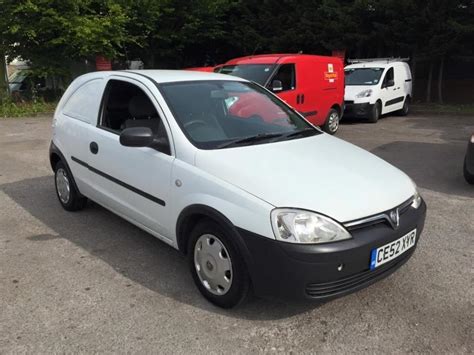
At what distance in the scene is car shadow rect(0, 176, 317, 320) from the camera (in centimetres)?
317

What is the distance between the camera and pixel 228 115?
3.80m

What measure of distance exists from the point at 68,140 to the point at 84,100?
0.45 m

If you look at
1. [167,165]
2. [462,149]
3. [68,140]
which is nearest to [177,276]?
[167,165]

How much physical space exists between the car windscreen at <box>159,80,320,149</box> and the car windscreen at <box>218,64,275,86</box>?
4.94 m

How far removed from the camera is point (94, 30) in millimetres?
16328

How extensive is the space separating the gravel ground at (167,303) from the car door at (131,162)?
1.39 feet

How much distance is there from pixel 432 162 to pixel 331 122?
132 inches

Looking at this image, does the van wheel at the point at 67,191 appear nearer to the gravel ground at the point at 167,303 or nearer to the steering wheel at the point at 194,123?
the gravel ground at the point at 167,303

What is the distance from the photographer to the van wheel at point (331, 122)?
1056cm

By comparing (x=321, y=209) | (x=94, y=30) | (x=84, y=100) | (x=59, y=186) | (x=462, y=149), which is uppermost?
(x=94, y=30)

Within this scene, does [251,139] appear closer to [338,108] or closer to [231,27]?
[338,108]

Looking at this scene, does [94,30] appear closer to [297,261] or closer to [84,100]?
[84,100]

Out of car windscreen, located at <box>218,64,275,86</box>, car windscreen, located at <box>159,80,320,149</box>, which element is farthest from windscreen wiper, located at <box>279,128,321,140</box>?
car windscreen, located at <box>218,64,275,86</box>

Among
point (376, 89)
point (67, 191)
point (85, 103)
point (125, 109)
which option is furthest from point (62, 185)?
point (376, 89)
